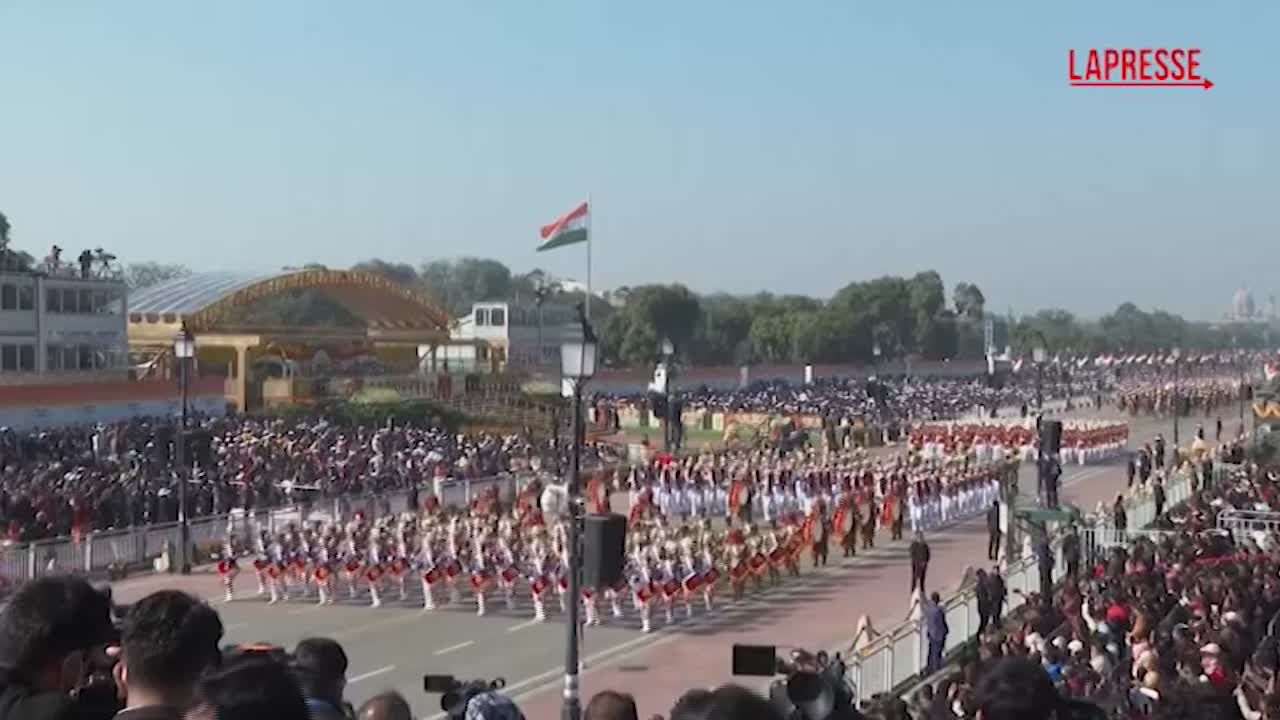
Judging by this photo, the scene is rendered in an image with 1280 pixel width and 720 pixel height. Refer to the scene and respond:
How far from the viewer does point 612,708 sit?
5.12 m

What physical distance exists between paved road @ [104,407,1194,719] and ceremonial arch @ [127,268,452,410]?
2856 centimetres

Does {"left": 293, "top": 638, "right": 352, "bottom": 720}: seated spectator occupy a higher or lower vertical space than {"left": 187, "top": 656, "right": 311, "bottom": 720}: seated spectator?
lower

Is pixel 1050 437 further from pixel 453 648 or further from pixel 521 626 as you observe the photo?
pixel 453 648

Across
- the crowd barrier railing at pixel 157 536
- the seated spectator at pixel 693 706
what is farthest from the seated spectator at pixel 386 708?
the crowd barrier railing at pixel 157 536

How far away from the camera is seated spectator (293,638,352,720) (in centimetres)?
475

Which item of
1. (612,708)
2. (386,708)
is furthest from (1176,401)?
(386,708)

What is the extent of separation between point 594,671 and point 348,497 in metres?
13.4

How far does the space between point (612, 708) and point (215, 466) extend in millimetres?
28728

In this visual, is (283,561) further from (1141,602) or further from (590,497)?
(1141,602)

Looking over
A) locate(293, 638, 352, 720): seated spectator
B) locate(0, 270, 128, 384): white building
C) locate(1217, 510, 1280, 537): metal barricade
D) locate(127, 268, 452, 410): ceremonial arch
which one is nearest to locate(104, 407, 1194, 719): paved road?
locate(1217, 510, 1280, 537): metal barricade

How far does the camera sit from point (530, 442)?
4678 cm

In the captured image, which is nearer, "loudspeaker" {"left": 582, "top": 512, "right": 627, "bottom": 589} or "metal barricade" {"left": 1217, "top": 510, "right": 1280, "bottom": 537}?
"loudspeaker" {"left": 582, "top": 512, "right": 627, "bottom": 589}

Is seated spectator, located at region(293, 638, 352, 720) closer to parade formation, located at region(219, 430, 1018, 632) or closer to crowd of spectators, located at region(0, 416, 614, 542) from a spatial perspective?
parade formation, located at region(219, 430, 1018, 632)

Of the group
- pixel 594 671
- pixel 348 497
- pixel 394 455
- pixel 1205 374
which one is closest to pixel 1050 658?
pixel 594 671
